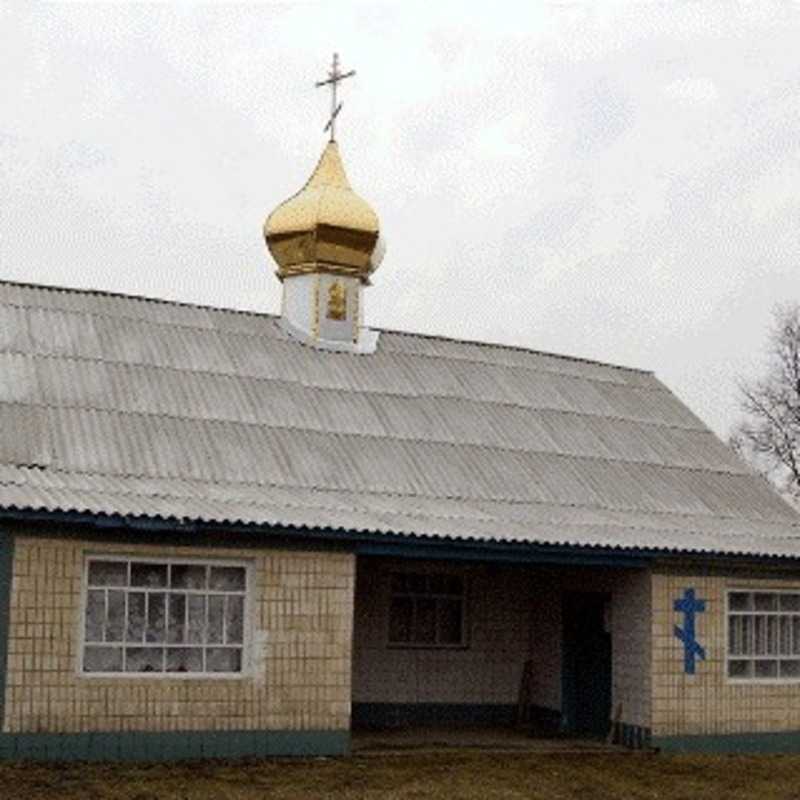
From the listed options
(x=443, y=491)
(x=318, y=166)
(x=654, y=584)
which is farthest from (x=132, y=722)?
(x=318, y=166)

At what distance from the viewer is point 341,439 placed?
1562cm

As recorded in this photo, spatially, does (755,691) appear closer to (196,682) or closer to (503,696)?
(503,696)

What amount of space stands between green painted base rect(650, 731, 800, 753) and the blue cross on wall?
765mm

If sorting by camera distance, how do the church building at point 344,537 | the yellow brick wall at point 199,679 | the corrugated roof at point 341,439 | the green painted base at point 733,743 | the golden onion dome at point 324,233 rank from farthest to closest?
the golden onion dome at point 324,233
the green painted base at point 733,743
the corrugated roof at point 341,439
the church building at point 344,537
the yellow brick wall at point 199,679

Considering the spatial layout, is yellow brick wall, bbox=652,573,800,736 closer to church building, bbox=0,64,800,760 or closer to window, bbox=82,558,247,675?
church building, bbox=0,64,800,760

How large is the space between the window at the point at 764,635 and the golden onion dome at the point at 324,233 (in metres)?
7.06

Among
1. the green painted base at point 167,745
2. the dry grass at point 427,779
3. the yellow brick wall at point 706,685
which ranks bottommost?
the dry grass at point 427,779

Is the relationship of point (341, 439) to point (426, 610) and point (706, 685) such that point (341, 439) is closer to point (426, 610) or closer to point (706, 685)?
point (426, 610)

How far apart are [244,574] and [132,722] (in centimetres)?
175

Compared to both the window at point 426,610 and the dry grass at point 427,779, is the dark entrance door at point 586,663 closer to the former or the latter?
the window at point 426,610

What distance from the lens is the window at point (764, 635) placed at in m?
15.6

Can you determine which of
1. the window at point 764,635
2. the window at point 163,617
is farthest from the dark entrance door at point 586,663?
the window at point 163,617

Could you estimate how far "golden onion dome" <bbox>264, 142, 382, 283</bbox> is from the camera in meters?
19.0

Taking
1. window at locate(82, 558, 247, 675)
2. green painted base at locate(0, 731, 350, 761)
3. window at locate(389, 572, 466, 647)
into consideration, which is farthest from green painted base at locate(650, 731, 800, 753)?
window at locate(82, 558, 247, 675)
